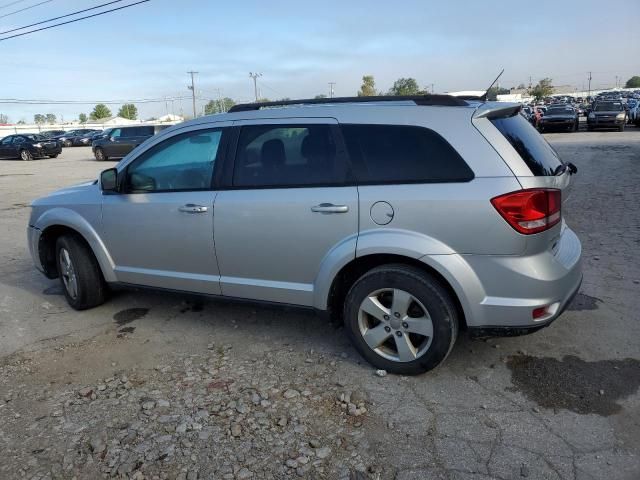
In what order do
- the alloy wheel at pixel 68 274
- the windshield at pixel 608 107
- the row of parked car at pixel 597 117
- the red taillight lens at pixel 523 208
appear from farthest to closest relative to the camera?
1. the windshield at pixel 608 107
2. the row of parked car at pixel 597 117
3. the alloy wheel at pixel 68 274
4. the red taillight lens at pixel 523 208

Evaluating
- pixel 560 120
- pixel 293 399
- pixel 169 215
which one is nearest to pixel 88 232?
pixel 169 215

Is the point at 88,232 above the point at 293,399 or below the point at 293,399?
above

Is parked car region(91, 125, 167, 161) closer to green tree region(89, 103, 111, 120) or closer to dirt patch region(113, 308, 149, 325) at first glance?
dirt patch region(113, 308, 149, 325)

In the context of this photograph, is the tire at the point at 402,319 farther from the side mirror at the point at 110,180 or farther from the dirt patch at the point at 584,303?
the side mirror at the point at 110,180

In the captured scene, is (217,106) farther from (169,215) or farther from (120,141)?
(169,215)

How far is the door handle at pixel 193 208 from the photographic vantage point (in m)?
3.89

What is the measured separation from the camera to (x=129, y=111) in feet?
440

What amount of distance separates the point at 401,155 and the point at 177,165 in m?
1.90

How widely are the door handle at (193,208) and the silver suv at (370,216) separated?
1 cm

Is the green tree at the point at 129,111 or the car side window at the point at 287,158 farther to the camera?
the green tree at the point at 129,111

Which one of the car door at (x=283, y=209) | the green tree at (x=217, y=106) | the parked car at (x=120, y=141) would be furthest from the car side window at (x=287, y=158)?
the green tree at (x=217, y=106)

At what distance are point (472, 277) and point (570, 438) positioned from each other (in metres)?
1.00

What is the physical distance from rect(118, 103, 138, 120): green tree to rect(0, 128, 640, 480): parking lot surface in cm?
14025

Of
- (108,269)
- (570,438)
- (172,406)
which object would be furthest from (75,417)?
(570,438)
